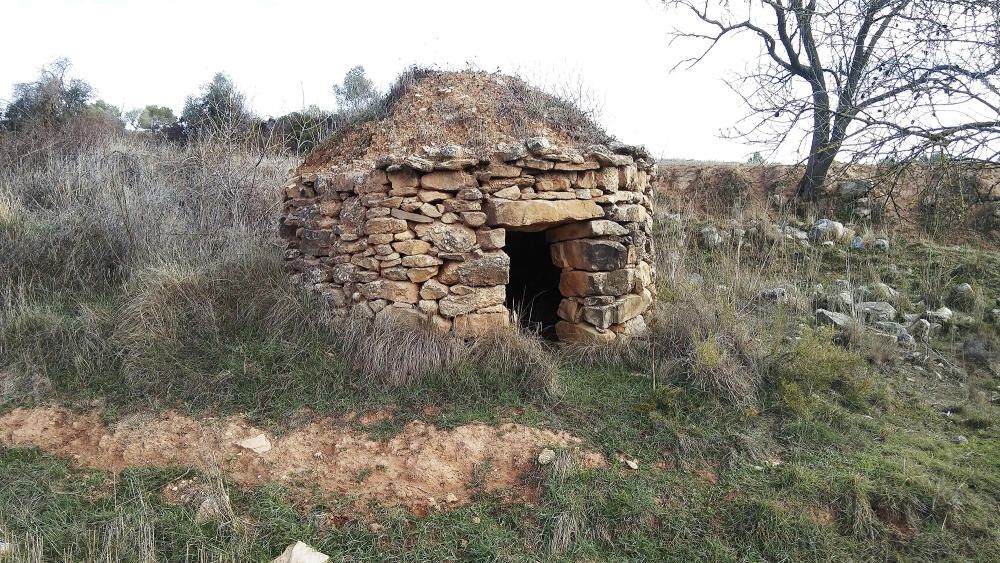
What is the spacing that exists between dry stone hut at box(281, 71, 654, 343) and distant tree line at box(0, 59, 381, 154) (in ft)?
7.70

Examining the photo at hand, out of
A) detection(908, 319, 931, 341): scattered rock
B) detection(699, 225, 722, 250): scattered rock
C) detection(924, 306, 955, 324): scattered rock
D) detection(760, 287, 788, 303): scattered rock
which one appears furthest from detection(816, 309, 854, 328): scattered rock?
detection(699, 225, 722, 250): scattered rock

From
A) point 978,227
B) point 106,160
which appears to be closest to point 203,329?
point 106,160

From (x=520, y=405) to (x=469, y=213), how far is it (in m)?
1.41

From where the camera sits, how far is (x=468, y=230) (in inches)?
159

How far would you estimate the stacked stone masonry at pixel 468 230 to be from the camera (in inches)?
156

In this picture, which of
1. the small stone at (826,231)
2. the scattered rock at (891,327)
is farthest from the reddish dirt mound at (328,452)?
the small stone at (826,231)

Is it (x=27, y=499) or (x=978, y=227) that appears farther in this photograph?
(x=978, y=227)

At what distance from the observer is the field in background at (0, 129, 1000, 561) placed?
2.69 meters

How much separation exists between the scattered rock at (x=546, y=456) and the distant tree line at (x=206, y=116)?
489cm

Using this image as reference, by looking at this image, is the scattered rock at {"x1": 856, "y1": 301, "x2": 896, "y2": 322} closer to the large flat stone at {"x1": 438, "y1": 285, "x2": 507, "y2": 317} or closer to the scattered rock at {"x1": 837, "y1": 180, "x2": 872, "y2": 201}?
the scattered rock at {"x1": 837, "y1": 180, "x2": 872, "y2": 201}

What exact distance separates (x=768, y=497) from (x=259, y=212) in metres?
6.59

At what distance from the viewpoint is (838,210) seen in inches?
339

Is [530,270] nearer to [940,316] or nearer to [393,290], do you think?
[393,290]

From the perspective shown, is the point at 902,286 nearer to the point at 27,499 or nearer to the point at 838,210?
the point at 838,210
